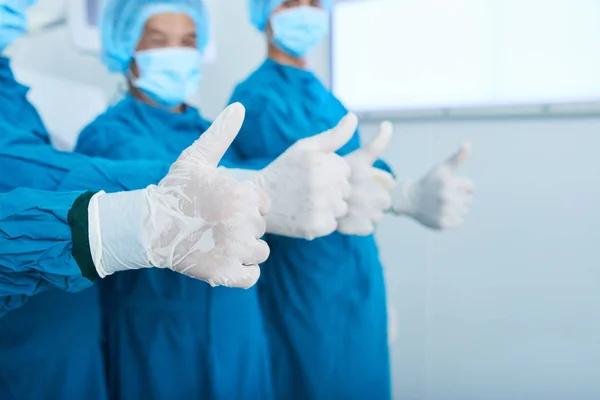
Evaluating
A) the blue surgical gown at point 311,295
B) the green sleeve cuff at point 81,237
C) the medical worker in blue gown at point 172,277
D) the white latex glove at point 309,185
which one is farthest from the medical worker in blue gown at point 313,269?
the green sleeve cuff at point 81,237

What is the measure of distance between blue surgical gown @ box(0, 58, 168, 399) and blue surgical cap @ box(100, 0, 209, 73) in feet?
0.94

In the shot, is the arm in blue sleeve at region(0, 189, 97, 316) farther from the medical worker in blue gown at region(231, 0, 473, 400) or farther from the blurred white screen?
the blurred white screen

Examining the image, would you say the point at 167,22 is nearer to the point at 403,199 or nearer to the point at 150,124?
the point at 150,124

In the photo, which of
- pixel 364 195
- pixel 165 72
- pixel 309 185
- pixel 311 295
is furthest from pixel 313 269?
pixel 165 72

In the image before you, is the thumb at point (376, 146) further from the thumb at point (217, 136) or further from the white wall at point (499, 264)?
the white wall at point (499, 264)

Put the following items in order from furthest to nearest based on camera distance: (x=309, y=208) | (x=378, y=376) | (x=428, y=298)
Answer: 1. (x=428, y=298)
2. (x=378, y=376)
3. (x=309, y=208)

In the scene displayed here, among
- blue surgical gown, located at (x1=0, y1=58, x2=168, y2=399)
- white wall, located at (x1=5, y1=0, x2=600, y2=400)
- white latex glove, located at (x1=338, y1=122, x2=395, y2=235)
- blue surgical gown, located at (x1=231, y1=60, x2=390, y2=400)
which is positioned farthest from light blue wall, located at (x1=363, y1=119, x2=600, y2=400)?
blue surgical gown, located at (x1=0, y1=58, x2=168, y2=399)

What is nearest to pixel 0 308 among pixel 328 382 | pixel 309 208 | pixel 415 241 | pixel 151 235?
pixel 151 235

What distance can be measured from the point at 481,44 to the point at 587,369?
1.00 m

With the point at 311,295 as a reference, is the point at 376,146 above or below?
above

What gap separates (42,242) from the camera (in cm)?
58

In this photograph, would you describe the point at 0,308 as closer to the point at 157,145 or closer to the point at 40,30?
the point at 157,145

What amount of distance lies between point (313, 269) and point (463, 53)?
905 millimetres

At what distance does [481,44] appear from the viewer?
1.53 meters
